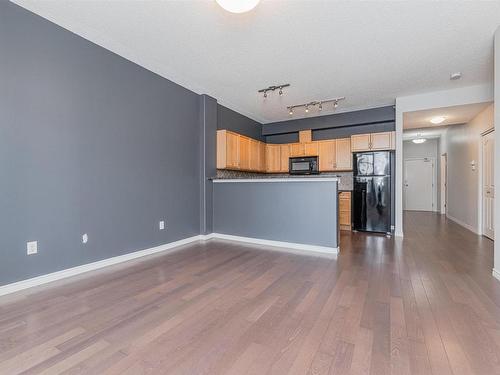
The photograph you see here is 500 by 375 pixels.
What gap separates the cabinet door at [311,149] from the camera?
6129mm

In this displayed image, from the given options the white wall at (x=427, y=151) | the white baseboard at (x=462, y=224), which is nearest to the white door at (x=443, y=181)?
the white wall at (x=427, y=151)

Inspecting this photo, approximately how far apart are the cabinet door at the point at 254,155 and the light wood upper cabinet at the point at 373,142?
2.18 meters

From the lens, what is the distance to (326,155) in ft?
19.7

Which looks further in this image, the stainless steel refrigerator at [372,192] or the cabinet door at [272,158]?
the cabinet door at [272,158]

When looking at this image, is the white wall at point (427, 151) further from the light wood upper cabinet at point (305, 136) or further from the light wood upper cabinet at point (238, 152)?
the light wood upper cabinet at point (238, 152)

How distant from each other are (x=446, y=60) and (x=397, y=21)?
1.41 meters

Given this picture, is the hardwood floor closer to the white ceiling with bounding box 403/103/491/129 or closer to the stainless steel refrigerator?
the stainless steel refrigerator

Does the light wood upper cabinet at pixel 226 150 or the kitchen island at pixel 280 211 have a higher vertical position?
the light wood upper cabinet at pixel 226 150

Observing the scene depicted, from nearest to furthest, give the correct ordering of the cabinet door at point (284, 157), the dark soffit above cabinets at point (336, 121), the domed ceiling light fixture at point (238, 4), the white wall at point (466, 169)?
the domed ceiling light fixture at point (238, 4)
the white wall at point (466, 169)
the dark soffit above cabinets at point (336, 121)
the cabinet door at point (284, 157)

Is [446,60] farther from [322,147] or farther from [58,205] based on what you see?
[58,205]

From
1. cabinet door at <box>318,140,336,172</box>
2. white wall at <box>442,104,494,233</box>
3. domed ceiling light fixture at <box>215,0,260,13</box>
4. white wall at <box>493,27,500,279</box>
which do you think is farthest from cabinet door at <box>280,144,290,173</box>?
domed ceiling light fixture at <box>215,0,260,13</box>

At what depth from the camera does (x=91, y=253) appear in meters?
2.92

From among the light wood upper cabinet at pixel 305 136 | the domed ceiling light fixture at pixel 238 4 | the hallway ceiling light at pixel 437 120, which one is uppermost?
the domed ceiling light fixture at pixel 238 4

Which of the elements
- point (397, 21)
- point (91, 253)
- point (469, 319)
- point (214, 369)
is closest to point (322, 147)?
point (397, 21)
